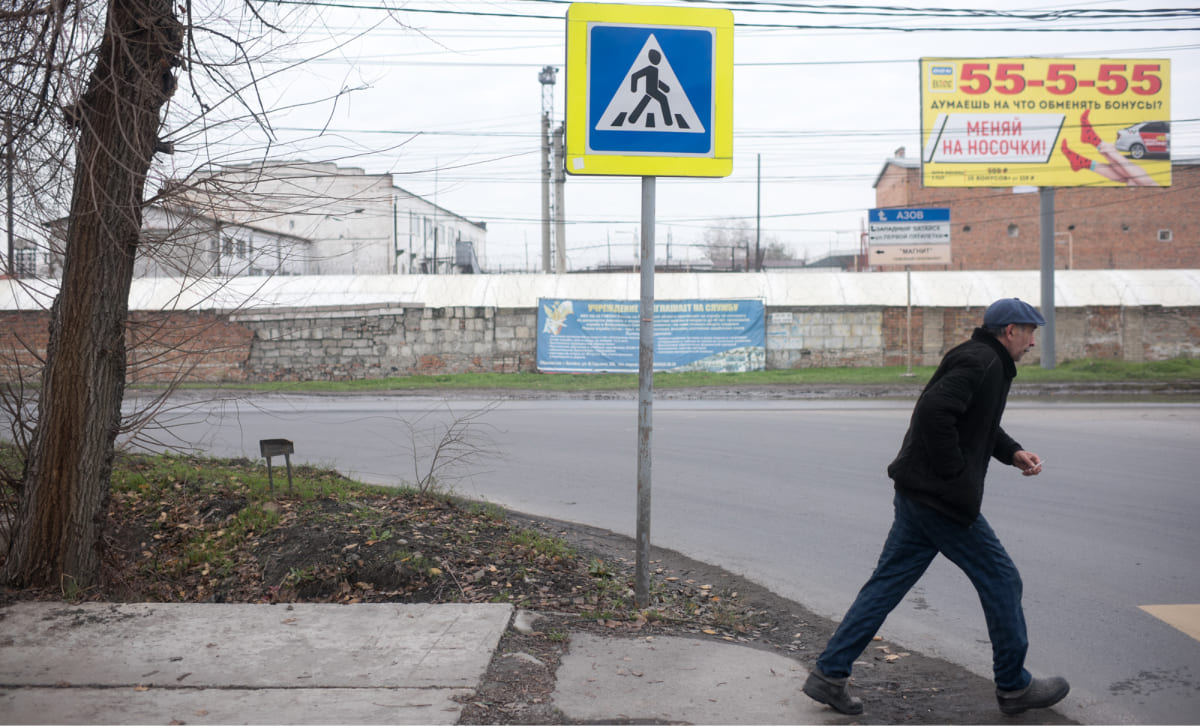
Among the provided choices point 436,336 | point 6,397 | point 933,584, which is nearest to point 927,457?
point 933,584

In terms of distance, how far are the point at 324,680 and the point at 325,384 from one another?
2147 cm

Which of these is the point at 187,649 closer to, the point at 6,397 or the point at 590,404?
the point at 6,397

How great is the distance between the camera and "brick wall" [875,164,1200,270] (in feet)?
155

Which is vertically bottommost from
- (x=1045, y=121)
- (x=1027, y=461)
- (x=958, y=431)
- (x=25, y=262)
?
(x=1027, y=461)

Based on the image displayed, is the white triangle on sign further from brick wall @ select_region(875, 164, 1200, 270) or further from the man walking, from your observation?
brick wall @ select_region(875, 164, 1200, 270)

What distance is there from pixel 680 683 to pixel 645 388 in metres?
1.60

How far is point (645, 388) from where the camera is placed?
495cm

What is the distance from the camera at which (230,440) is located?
12.8 metres

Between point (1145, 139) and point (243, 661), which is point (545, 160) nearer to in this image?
point (1145, 139)

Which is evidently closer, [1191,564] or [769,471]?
[1191,564]

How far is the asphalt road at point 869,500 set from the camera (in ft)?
16.1

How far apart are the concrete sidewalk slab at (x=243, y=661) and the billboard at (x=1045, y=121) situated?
25528mm

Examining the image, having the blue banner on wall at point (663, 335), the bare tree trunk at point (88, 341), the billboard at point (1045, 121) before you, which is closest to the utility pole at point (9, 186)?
the bare tree trunk at point (88, 341)

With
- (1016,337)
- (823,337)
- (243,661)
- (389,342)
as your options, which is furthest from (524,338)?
(1016,337)
